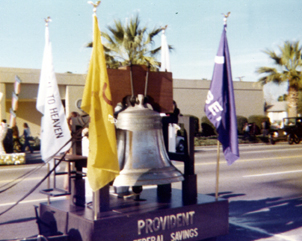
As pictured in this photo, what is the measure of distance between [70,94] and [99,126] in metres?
24.4

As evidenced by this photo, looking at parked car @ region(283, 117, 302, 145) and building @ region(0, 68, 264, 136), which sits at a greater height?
building @ region(0, 68, 264, 136)

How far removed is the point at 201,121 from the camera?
1286 inches

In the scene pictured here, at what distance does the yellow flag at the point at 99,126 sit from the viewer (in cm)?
393

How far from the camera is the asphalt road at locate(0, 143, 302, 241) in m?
6.00

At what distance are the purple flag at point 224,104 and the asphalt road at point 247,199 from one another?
1.52 metres

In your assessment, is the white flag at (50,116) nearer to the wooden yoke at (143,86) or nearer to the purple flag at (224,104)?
the wooden yoke at (143,86)

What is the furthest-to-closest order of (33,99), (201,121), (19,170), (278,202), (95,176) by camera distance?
1. (201,121)
2. (33,99)
3. (19,170)
4. (278,202)
5. (95,176)

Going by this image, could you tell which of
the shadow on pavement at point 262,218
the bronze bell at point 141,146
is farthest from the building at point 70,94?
the bronze bell at point 141,146

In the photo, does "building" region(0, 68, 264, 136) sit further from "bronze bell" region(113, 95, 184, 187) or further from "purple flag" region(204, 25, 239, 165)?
"bronze bell" region(113, 95, 184, 187)

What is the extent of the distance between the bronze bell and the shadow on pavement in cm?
180

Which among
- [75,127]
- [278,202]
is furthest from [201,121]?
[75,127]

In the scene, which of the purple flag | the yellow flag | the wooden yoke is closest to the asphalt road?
the purple flag

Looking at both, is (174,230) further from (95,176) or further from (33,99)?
(33,99)

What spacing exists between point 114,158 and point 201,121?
95.4 ft
